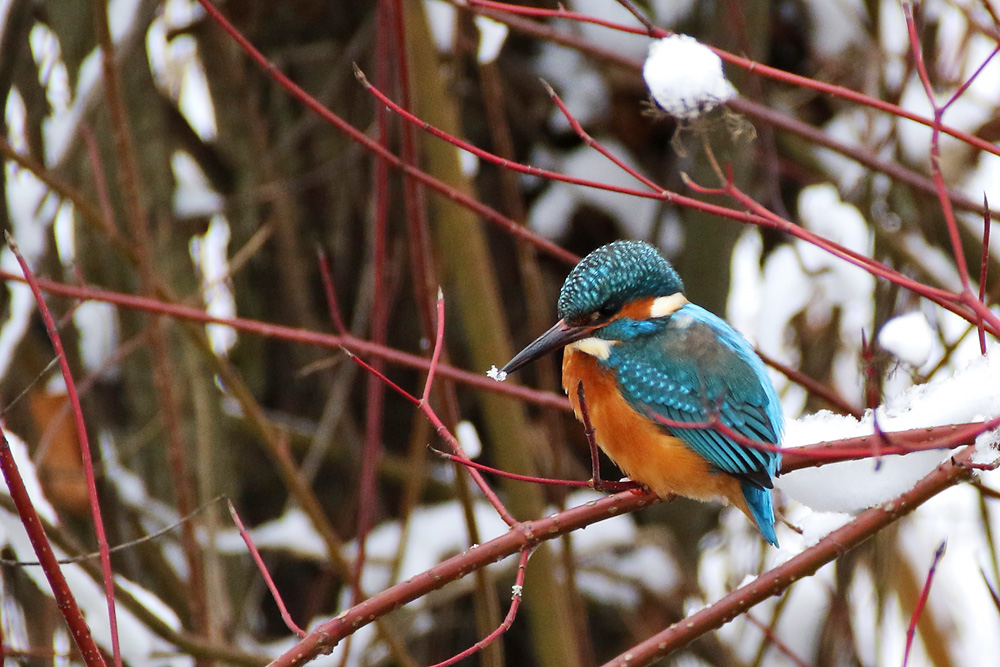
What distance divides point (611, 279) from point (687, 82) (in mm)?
683


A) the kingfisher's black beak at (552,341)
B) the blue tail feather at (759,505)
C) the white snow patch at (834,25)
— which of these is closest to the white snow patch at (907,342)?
the blue tail feather at (759,505)

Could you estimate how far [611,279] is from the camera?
1.94m

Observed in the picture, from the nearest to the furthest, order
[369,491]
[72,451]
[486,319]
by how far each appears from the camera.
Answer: [369,491]
[486,319]
[72,451]

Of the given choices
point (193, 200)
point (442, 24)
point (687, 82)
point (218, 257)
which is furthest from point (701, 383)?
point (218, 257)

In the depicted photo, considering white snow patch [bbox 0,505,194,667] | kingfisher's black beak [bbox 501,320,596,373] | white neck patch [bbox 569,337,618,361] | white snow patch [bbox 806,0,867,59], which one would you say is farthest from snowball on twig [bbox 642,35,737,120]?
white snow patch [bbox 806,0,867,59]

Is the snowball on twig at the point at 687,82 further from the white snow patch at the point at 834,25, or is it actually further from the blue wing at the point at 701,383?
the white snow patch at the point at 834,25

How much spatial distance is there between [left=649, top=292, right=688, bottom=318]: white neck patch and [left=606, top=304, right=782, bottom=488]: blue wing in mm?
24

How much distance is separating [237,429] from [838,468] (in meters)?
2.26

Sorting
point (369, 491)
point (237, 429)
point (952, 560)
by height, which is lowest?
point (952, 560)

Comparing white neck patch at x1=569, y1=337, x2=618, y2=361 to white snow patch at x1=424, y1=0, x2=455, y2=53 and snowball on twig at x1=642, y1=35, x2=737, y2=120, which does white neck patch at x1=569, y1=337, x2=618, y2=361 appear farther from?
white snow patch at x1=424, y1=0, x2=455, y2=53

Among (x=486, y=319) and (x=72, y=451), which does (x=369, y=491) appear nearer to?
(x=486, y=319)

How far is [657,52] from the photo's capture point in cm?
133

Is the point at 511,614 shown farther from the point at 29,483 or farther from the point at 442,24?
the point at 442,24

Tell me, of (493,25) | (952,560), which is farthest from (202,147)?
(952,560)
